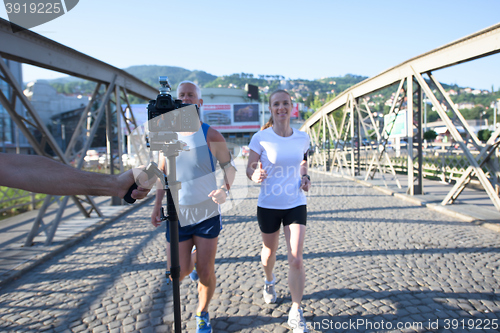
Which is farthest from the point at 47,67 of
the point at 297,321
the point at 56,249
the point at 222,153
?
the point at 297,321

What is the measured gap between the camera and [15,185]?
1304 mm

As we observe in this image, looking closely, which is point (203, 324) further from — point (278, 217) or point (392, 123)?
point (392, 123)

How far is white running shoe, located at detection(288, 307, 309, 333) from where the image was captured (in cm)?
263

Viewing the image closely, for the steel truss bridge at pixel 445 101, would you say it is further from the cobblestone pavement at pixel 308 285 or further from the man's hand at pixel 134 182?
the man's hand at pixel 134 182

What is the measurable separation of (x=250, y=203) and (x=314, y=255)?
16.3ft

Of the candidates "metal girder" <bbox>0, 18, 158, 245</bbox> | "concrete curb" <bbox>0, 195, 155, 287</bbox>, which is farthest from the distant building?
"concrete curb" <bbox>0, 195, 155, 287</bbox>

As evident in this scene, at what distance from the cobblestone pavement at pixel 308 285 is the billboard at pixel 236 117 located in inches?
2886

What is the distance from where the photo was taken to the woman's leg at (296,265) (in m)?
2.84

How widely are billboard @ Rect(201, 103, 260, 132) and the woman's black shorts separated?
2963 inches

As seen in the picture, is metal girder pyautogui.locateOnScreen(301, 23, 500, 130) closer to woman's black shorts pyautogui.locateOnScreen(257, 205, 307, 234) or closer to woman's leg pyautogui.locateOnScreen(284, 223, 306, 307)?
woman's black shorts pyautogui.locateOnScreen(257, 205, 307, 234)

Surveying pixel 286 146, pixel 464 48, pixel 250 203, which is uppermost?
pixel 464 48

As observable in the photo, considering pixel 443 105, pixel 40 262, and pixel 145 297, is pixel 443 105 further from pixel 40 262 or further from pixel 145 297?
pixel 40 262

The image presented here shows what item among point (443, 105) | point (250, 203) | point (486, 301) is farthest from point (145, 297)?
point (443, 105)

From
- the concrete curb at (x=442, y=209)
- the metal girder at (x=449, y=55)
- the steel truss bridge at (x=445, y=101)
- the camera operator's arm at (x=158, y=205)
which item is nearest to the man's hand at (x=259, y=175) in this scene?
the camera operator's arm at (x=158, y=205)
